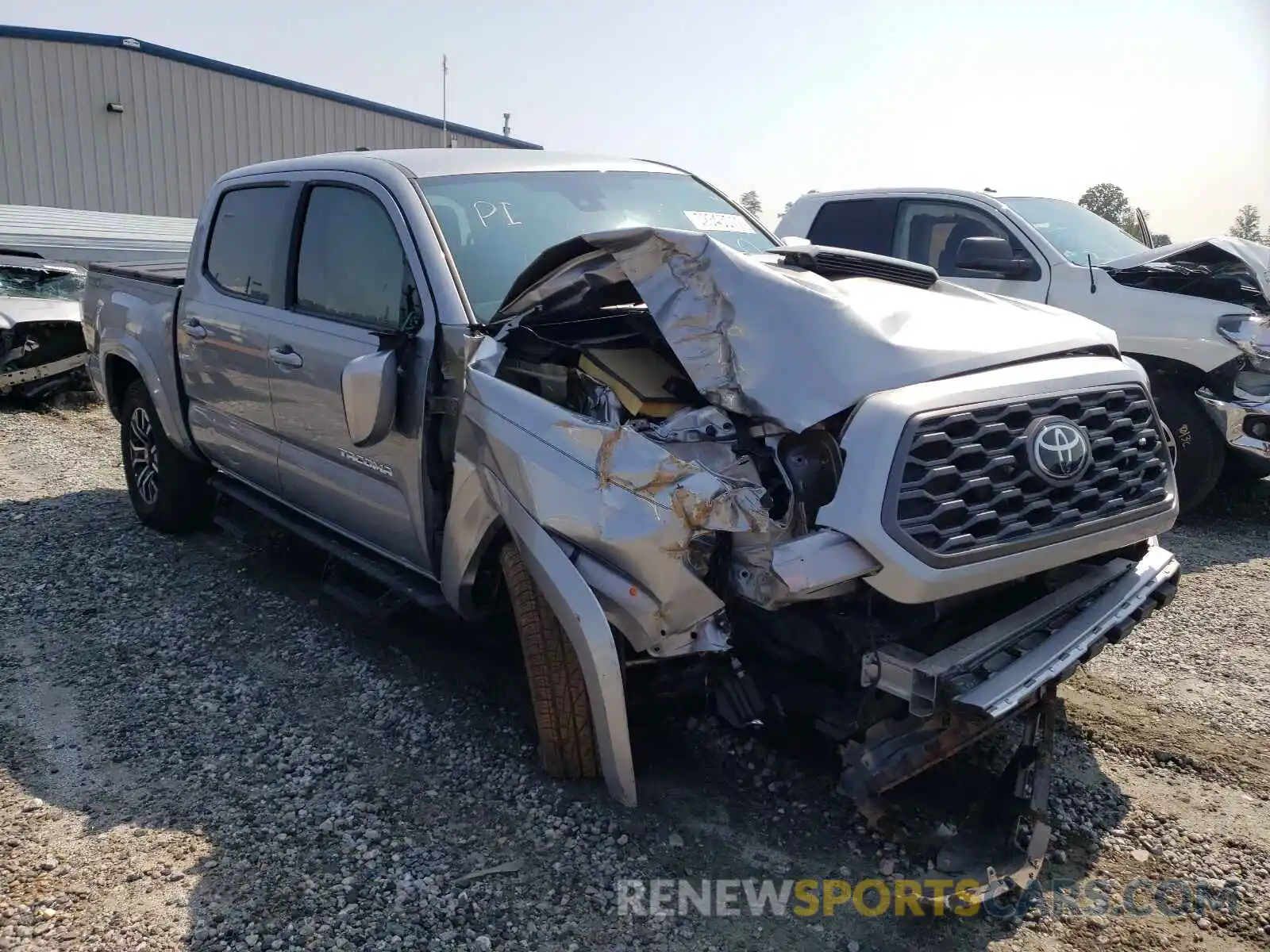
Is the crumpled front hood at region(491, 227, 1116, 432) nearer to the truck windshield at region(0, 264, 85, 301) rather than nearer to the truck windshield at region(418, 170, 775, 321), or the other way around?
the truck windshield at region(418, 170, 775, 321)

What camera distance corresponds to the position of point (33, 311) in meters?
9.37

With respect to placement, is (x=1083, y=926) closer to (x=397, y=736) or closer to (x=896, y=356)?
(x=896, y=356)

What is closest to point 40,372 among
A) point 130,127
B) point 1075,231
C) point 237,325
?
point 237,325

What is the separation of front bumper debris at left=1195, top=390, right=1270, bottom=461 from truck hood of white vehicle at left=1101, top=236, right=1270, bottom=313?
0.62m

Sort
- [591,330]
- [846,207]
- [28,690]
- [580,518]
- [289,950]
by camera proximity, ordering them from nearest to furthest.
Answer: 1. [289,950]
2. [580,518]
3. [591,330]
4. [28,690]
5. [846,207]

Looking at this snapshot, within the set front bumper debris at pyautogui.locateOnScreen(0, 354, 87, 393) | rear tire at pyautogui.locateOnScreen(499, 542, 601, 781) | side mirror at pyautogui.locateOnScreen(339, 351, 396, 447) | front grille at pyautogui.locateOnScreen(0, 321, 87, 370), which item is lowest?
front bumper debris at pyautogui.locateOnScreen(0, 354, 87, 393)

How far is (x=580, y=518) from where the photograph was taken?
8.86 ft

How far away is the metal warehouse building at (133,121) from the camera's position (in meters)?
17.2

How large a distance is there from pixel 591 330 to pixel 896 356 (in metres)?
1.14

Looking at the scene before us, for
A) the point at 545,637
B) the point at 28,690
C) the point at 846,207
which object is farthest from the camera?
the point at 846,207

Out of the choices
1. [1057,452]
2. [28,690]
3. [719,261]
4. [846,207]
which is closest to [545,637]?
[719,261]

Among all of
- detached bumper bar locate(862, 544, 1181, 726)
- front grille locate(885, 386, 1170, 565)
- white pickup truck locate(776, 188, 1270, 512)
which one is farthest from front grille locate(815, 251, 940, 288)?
white pickup truck locate(776, 188, 1270, 512)

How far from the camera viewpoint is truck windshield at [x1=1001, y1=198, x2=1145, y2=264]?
6.61 meters

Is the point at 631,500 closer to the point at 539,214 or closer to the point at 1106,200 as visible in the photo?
the point at 539,214
